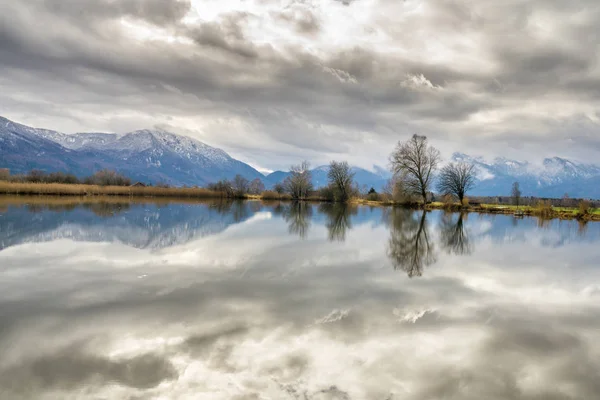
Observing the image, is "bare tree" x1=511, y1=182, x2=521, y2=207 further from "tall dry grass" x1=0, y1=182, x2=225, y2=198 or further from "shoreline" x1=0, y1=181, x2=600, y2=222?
"tall dry grass" x1=0, y1=182, x2=225, y2=198

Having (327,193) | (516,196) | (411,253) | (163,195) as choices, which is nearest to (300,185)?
(327,193)

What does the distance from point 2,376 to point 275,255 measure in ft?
30.7

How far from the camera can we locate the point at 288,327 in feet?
20.2

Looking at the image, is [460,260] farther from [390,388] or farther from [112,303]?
[112,303]

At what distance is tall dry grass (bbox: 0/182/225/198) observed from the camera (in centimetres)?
6034

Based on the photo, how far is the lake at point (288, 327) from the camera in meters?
4.42

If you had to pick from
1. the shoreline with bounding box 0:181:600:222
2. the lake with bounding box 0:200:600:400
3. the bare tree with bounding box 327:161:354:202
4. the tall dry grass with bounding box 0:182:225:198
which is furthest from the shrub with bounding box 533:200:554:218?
the tall dry grass with bounding box 0:182:225:198

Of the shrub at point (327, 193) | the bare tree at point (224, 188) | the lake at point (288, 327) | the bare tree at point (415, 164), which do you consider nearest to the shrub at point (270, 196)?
the bare tree at point (224, 188)

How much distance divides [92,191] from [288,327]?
262 feet

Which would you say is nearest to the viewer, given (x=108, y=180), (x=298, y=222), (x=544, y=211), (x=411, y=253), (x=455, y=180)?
(x=411, y=253)

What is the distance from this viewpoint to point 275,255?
13.3 m

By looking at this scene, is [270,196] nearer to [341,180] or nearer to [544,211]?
[341,180]

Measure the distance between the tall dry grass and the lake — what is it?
59.1 meters

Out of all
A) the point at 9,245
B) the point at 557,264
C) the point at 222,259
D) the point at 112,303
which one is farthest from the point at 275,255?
the point at 557,264
